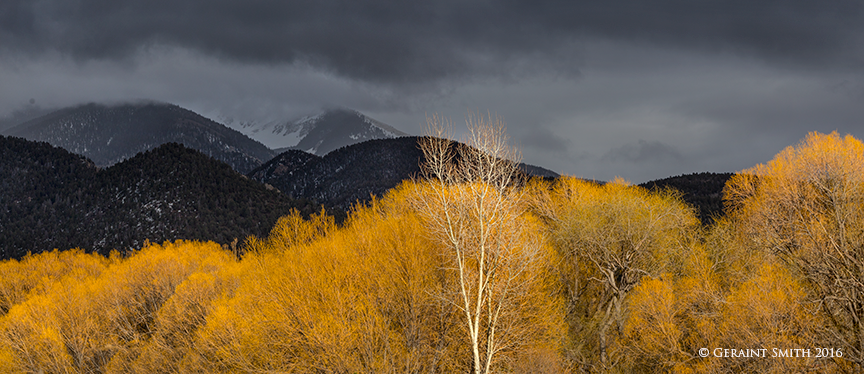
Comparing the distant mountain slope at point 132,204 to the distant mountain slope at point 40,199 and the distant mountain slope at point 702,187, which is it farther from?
the distant mountain slope at point 702,187

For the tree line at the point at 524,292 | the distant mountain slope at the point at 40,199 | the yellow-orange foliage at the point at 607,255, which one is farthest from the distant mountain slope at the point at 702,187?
the distant mountain slope at the point at 40,199

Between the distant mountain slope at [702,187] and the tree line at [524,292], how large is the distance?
5678 centimetres

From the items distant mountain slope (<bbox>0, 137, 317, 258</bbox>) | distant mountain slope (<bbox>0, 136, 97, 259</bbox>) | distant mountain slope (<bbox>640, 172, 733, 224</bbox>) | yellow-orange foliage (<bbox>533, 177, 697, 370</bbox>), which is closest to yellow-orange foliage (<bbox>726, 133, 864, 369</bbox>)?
yellow-orange foliage (<bbox>533, 177, 697, 370</bbox>)

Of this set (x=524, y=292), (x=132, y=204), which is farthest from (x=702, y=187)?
(x=132, y=204)

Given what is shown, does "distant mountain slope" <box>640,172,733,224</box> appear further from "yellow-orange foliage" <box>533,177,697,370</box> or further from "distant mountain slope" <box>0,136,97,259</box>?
"distant mountain slope" <box>0,136,97,259</box>

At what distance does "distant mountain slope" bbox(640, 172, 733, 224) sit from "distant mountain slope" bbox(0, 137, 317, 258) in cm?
12204

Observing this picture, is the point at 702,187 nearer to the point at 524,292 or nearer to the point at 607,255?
the point at 607,255

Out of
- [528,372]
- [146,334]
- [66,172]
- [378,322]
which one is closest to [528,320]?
[528,372]

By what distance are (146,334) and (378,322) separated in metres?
43.2

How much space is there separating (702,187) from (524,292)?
363 feet

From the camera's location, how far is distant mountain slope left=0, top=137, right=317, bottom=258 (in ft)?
438

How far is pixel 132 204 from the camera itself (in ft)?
472

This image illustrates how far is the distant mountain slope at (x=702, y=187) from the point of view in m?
97.2

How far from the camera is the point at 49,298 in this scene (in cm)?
5409
